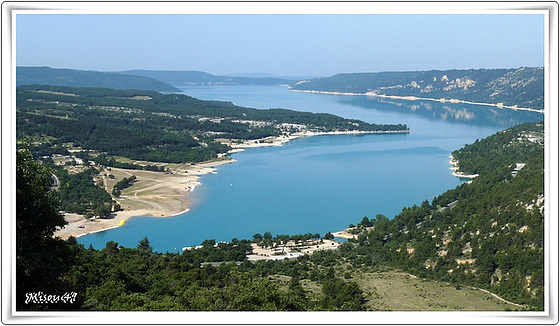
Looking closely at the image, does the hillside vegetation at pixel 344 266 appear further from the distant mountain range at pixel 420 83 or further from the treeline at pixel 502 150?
the distant mountain range at pixel 420 83

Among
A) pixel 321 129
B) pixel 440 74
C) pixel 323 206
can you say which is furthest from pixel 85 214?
pixel 440 74

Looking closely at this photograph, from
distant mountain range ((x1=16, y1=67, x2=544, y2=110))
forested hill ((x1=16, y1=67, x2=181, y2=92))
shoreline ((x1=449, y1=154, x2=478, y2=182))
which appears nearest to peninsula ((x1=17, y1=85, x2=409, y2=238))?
shoreline ((x1=449, y1=154, x2=478, y2=182))

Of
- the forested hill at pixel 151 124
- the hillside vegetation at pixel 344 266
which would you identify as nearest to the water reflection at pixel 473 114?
the forested hill at pixel 151 124

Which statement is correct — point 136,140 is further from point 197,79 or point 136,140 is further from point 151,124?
point 197,79

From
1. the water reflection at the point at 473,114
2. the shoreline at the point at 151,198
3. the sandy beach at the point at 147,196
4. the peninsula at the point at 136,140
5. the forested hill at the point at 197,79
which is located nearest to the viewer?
the shoreline at the point at 151,198

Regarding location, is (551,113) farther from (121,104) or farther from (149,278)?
(121,104)

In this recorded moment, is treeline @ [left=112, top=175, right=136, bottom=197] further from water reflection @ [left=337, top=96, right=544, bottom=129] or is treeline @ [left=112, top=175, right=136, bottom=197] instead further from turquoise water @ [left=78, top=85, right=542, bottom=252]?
water reflection @ [left=337, top=96, right=544, bottom=129]
